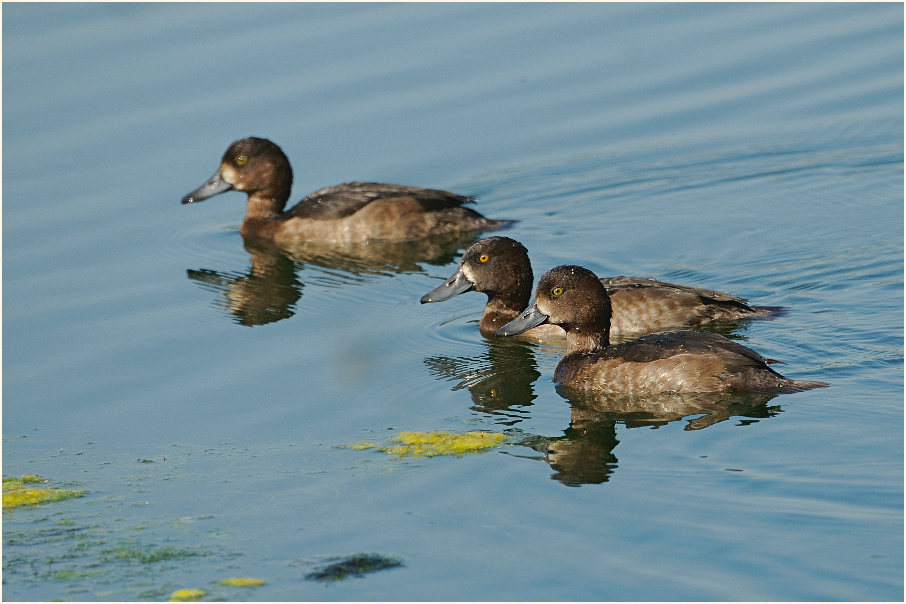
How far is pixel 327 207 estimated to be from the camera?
563 inches

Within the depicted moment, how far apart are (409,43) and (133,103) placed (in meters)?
3.57

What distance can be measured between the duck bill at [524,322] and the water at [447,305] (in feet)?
1.00

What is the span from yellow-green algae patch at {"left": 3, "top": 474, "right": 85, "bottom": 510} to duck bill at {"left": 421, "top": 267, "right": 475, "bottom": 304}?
4202 millimetres

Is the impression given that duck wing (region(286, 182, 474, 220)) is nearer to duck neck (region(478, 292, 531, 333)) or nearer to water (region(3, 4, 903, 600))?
water (region(3, 4, 903, 600))

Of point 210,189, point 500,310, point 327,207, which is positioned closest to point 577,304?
point 500,310

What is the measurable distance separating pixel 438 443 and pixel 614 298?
2899mm

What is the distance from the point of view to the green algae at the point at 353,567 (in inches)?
276

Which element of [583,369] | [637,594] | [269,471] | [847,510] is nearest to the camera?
[637,594]

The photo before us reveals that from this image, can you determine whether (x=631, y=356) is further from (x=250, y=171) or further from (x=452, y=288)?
(x=250, y=171)

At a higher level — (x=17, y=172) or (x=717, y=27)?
(x=717, y=27)

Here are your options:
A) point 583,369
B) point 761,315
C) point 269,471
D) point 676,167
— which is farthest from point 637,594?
point 676,167

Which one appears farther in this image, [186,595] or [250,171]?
[250,171]

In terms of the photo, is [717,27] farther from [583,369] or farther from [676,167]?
[583,369]

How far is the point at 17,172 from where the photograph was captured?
1519 cm
